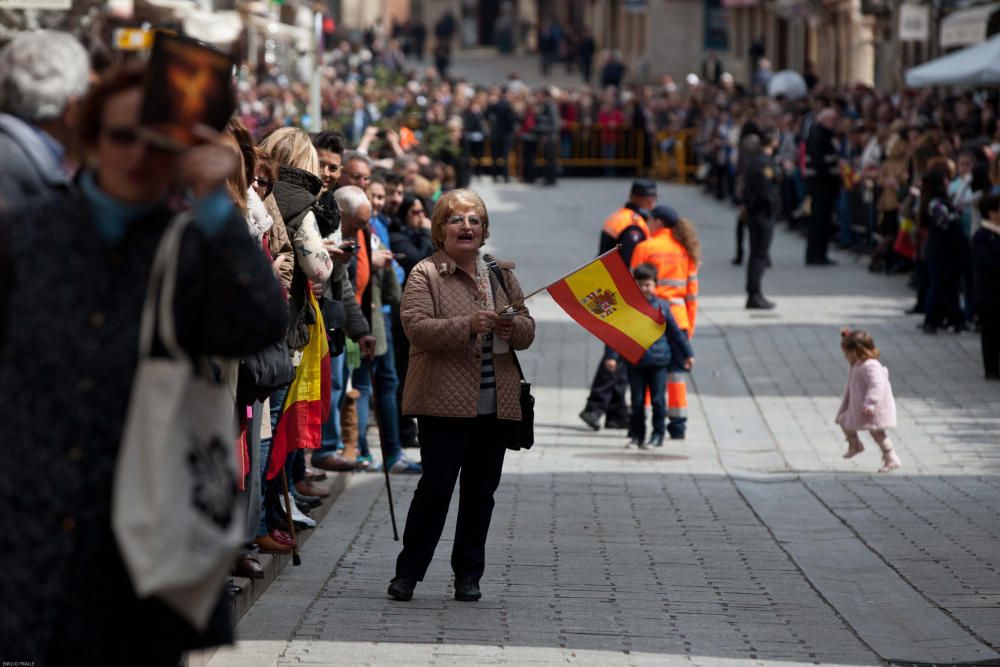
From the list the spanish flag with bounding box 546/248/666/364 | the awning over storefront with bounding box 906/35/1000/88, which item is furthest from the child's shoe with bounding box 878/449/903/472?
the awning over storefront with bounding box 906/35/1000/88

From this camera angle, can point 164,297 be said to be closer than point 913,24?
Yes

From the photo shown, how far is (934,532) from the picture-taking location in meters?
10.3

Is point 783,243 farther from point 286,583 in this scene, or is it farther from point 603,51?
point 603,51

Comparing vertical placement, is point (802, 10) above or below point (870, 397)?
above

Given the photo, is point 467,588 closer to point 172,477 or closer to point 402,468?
point 402,468

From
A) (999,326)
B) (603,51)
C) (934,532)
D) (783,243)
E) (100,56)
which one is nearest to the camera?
(100,56)

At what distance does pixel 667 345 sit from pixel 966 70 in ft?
40.5

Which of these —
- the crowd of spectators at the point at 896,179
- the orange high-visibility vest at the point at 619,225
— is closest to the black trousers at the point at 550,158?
the crowd of spectators at the point at 896,179

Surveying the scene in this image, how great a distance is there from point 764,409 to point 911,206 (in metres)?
6.89

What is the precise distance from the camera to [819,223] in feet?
84.5

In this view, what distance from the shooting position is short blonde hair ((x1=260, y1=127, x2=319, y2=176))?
28.3 feet

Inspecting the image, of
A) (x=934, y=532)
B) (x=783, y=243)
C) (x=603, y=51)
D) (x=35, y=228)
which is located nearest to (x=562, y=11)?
(x=603, y=51)

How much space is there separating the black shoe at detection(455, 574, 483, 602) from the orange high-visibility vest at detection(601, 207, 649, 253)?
6.33 meters

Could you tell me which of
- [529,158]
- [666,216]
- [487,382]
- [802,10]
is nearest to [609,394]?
[666,216]
